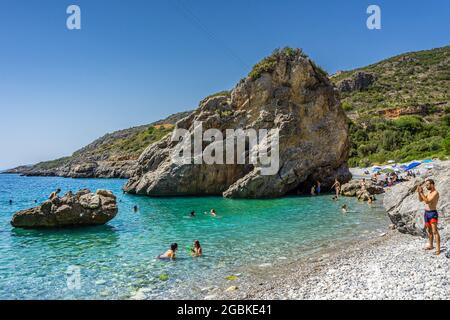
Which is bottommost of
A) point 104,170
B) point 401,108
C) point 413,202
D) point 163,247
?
point 163,247

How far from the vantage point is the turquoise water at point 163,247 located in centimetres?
980

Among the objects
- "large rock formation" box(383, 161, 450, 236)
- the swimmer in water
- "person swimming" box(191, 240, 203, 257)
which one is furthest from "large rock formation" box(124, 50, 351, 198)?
the swimmer in water

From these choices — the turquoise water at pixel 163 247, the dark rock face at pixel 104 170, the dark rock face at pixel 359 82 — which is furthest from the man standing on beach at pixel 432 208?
the dark rock face at pixel 359 82

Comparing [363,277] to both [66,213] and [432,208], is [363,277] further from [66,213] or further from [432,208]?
[66,213]

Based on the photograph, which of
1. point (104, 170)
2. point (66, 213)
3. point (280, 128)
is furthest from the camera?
point (104, 170)

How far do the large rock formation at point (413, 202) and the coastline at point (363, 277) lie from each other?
0.79 meters

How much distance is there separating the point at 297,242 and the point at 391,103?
87.3 metres

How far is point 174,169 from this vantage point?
3622 cm

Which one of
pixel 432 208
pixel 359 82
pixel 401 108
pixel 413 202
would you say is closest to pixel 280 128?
pixel 413 202

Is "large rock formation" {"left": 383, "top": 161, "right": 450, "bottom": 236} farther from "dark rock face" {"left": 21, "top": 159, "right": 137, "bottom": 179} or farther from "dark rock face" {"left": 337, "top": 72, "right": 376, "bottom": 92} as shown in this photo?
"dark rock face" {"left": 337, "top": 72, "right": 376, "bottom": 92}

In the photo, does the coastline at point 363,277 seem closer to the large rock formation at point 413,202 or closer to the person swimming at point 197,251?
the large rock formation at point 413,202

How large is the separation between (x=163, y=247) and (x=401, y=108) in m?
82.9

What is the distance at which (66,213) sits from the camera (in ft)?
60.3
